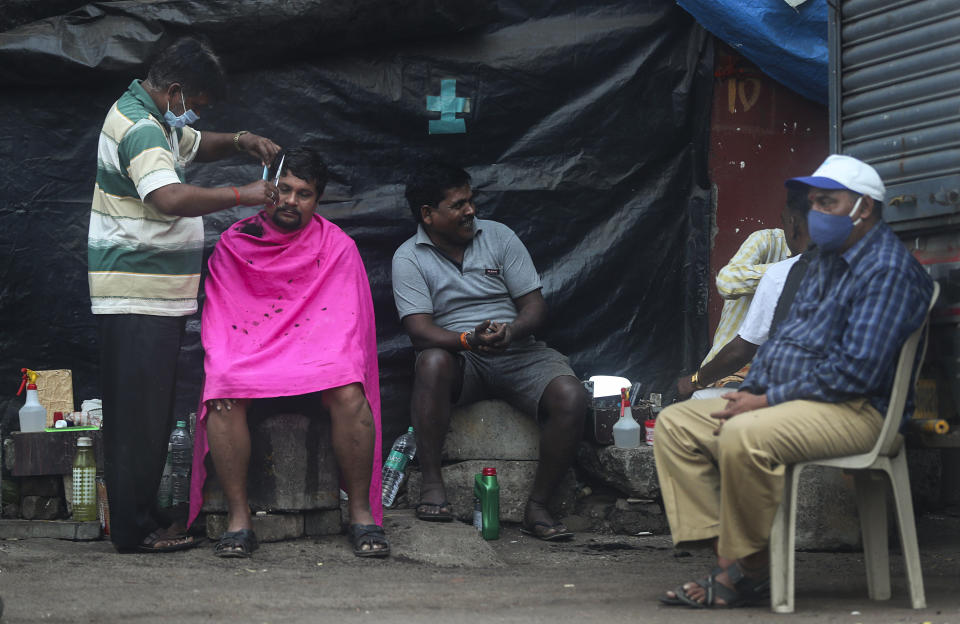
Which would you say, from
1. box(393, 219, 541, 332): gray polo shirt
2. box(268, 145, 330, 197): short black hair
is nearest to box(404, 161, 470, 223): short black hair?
box(393, 219, 541, 332): gray polo shirt

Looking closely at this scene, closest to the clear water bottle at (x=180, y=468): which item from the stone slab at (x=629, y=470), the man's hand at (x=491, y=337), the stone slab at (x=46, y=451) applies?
the stone slab at (x=46, y=451)

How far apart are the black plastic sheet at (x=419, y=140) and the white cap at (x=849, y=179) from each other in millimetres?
2101

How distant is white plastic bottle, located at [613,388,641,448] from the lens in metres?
5.18

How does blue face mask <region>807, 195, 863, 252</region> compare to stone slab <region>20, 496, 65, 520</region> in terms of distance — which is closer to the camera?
blue face mask <region>807, 195, 863, 252</region>

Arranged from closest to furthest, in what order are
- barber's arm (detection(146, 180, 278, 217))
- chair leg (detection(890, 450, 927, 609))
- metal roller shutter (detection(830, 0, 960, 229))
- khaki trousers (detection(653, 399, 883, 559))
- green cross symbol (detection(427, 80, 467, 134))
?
1. khaki trousers (detection(653, 399, 883, 559))
2. chair leg (detection(890, 450, 927, 609))
3. metal roller shutter (detection(830, 0, 960, 229))
4. barber's arm (detection(146, 180, 278, 217))
5. green cross symbol (detection(427, 80, 467, 134))

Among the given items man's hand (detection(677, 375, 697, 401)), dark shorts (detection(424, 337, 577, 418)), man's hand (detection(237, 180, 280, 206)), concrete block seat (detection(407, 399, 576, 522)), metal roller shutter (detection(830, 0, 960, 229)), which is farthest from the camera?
concrete block seat (detection(407, 399, 576, 522))

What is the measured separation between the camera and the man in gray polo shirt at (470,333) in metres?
4.98

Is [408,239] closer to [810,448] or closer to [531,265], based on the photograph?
[531,265]

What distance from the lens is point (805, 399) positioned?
343 centimetres

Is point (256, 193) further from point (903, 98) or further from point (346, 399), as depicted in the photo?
point (903, 98)

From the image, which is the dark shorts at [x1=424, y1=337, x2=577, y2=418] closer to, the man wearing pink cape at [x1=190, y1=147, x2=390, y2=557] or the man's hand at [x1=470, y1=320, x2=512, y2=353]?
the man's hand at [x1=470, y1=320, x2=512, y2=353]

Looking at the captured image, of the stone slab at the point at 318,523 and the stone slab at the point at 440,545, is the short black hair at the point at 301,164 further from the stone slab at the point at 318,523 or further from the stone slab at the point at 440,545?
the stone slab at the point at 440,545

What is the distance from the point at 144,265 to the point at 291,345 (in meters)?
0.67

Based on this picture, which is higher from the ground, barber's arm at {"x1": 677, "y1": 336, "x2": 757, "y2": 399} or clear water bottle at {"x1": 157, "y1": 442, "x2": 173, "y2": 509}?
barber's arm at {"x1": 677, "y1": 336, "x2": 757, "y2": 399}
